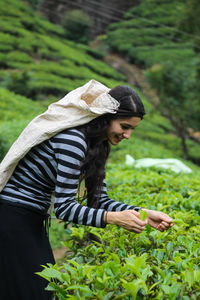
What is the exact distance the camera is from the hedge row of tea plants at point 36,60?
38.8ft

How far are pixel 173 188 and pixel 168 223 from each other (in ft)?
4.42

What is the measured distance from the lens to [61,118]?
1.41 meters

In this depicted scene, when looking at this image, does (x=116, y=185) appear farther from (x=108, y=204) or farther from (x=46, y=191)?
(x=46, y=191)

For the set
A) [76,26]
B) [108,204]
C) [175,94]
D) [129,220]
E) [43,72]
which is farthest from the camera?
[76,26]

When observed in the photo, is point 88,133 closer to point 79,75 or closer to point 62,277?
point 62,277

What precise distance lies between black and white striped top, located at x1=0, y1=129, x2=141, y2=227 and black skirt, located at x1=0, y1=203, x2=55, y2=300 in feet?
0.20

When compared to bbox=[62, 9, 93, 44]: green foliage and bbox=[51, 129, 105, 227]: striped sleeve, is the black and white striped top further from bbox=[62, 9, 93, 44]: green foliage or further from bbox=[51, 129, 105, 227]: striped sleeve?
bbox=[62, 9, 93, 44]: green foliage

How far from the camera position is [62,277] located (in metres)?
1.13

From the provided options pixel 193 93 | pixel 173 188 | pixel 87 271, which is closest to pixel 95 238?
pixel 87 271

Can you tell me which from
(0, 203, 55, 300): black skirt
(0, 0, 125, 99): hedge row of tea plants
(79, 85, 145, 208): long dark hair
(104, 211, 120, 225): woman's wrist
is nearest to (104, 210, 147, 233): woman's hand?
(104, 211, 120, 225): woman's wrist

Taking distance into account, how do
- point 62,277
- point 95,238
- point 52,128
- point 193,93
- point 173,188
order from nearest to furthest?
point 62,277 → point 52,128 → point 95,238 → point 173,188 → point 193,93

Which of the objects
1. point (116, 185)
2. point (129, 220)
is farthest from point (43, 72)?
point (129, 220)

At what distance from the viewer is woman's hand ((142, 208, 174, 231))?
1382mm

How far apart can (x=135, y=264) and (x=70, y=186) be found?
400 mm
